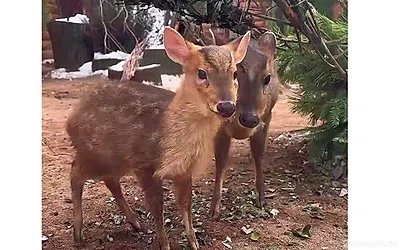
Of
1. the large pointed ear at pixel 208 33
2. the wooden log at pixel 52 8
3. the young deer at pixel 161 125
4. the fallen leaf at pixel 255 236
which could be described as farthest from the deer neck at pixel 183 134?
the wooden log at pixel 52 8

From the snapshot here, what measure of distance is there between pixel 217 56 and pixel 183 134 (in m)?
0.16

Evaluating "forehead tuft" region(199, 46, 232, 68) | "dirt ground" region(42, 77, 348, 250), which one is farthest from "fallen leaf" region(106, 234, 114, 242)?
"forehead tuft" region(199, 46, 232, 68)

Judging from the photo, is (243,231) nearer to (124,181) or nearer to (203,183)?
(203,183)

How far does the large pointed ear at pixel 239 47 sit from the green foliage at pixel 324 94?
0.16 meters

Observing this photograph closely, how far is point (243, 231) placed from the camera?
1261mm

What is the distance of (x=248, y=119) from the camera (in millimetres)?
1222

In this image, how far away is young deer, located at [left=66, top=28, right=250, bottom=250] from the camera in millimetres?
1140

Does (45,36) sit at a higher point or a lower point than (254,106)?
higher

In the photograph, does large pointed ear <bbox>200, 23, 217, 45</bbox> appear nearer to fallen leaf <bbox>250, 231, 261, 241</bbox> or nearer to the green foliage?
the green foliage

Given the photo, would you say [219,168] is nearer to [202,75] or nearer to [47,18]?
[202,75]

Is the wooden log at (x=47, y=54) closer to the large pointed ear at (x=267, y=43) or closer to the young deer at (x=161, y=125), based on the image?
the young deer at (x=161, y=125)

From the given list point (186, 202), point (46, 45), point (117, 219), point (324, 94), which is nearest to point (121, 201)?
point (117, 219)
